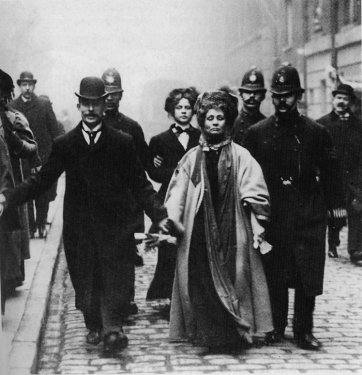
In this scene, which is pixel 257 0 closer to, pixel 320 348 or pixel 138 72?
pixel 138 72

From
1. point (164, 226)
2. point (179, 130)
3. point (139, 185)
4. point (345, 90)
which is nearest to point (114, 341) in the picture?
point (164, 226)

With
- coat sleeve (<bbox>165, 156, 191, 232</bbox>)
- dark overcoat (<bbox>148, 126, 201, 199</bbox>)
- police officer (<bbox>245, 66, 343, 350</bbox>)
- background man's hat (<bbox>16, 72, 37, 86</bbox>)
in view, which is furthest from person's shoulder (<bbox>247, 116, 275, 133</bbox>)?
background man's hat (<bbox>16, 72, 37, 86</bbox>)

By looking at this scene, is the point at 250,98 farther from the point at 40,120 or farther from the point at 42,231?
the point at 42,231

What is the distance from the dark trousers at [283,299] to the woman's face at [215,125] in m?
0.96

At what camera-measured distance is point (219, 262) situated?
615 centimetres

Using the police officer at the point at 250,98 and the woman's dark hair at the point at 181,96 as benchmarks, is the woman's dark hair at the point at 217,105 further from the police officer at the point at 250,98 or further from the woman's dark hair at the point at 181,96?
the police officer at the point at 250,98

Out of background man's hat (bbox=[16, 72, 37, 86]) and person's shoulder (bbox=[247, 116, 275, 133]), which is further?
background man's hat (bbox=[16, 72, 37, 86])

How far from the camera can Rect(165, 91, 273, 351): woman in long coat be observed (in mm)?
6098

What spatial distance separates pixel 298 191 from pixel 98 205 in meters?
1.43

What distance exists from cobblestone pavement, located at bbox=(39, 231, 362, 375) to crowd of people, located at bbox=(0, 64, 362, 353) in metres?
0.11

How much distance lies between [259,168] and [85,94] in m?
1.31

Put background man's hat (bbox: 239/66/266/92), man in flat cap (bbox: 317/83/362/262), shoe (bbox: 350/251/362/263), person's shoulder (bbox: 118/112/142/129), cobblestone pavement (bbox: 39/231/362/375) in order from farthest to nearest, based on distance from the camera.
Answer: shoe (bbox: 350/251/362/263) < man in flat cap (bbox: 317/83/362/262) < person's shoulder (bbox: 118/112/142/129) < background man's hat (bbox: 239/66/266/92) < cobblestone pavement (bbox: 39/231/362/375)

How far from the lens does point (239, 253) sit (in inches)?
243

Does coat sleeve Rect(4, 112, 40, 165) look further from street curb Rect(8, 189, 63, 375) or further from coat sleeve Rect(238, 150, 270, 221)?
coat sleeve Rect(238, 150, 270, 221)
